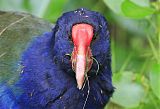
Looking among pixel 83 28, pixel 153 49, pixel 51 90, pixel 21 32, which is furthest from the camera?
pixel 153 49

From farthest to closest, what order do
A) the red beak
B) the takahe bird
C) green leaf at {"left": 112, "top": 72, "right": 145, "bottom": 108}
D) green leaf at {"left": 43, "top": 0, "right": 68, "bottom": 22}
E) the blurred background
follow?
green leaf at {"left": 43, "top": 0, "right": 68, "bottom": 22} → green leaf at {"left": 112, "top": 72, "right": 145, "bottom": 108} → the blurred background → the takahe bird → the red beak

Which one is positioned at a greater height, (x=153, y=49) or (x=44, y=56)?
(x=44, y=56)

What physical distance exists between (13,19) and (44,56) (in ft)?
1.50

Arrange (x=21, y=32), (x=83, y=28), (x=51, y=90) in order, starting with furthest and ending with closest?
(x=21, y=32) → (x=51, y=90) → (x=83, y=28)

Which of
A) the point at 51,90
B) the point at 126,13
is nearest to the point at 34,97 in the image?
the point at 51,90

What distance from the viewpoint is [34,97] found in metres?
2.89

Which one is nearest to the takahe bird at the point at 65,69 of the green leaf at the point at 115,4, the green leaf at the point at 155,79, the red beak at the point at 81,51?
the red beak at the point at 81,51

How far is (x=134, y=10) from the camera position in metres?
3.19

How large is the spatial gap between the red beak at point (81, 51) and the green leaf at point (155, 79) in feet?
2.09

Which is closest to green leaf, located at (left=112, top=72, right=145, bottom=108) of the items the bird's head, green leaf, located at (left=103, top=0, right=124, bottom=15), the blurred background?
the blurred background

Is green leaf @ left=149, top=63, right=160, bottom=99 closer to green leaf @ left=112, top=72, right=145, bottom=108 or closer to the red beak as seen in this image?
green leaf @ left=112, top=72, right=145, bottom=108

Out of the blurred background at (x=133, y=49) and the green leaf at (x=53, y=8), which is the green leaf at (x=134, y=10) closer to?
the blurred background at (x=133, y=49)

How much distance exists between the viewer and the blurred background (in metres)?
3.22

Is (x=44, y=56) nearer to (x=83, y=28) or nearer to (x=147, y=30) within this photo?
(x=83, y=28)
